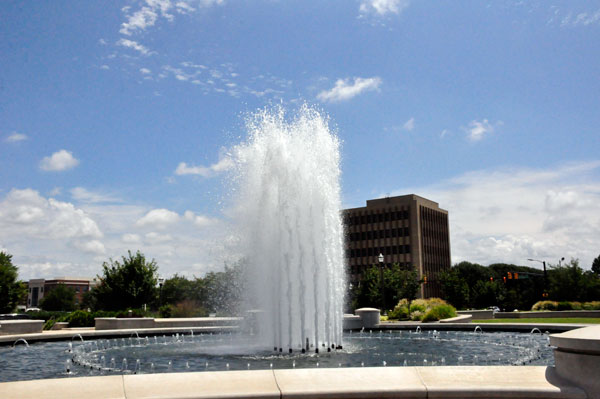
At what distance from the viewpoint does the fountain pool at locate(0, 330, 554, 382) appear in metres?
14.7

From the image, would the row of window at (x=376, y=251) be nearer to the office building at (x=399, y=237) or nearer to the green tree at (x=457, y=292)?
the office building at (x=399, y=237)

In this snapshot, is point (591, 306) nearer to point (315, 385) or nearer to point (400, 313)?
point (400, 313)

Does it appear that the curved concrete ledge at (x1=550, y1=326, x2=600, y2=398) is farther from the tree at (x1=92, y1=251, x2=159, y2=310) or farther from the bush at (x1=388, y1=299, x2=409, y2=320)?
the tree at (x1=92, y1=251, x2=159, y2=310)

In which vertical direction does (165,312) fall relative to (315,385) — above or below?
below

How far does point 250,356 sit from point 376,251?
313ft

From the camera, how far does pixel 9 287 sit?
58.5m

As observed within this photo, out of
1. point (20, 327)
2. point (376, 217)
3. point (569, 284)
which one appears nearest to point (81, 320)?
point (20, 327)

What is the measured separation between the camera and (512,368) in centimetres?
667

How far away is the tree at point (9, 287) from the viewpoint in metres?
58.3

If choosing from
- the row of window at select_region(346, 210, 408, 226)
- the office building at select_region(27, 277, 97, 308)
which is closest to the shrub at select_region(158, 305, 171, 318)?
the row of window at select_region(346, 210, 408, 226)

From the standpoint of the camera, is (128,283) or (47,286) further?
(47,286)

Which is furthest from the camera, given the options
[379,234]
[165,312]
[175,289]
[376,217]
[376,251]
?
[376,217]

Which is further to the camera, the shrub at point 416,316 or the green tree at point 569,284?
the green tree at point 569,284

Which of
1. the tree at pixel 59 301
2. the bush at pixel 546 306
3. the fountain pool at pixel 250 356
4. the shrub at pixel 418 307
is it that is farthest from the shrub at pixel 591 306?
the tree at pixel 59 301
